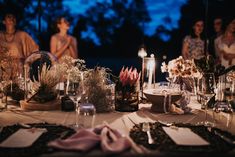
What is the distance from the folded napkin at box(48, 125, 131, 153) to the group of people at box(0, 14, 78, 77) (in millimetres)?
2432

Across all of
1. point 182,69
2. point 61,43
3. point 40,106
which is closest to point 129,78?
point 182,69

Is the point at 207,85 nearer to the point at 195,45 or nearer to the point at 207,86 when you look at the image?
the point at 207,86

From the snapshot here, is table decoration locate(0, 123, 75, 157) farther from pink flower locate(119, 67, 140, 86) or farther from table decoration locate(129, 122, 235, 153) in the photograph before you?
pink flower locate(119, 67, 140, 86)

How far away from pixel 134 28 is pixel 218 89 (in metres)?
8.41

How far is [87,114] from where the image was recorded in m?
1.95

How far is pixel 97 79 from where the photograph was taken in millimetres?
2287

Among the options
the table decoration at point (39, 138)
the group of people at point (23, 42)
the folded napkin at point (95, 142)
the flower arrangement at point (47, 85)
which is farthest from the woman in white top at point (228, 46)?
the folded napkin at point (95, 142)

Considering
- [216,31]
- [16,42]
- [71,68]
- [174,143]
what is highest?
[216,31]

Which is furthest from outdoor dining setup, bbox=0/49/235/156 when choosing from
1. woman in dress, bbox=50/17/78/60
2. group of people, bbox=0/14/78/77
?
woman in dress, bbox=50/17/78/60

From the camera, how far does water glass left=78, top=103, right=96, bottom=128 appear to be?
6.30 feet

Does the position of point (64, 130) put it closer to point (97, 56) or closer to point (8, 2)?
point (8, 2)

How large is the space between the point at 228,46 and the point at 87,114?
339 centimetres

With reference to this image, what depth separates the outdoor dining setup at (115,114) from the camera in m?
1.55

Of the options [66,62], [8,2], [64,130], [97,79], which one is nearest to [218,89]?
[97,79]
